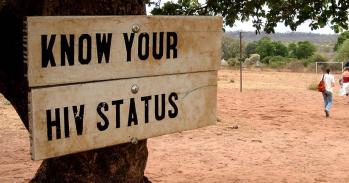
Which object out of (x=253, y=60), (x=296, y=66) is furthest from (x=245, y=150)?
(x=253, y=60)

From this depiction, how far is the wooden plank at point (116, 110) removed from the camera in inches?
74.9

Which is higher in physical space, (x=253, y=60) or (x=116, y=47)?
(x=116, y=47)

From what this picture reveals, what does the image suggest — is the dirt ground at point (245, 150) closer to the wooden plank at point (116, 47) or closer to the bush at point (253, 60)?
the wooden plank at point (116, 47)

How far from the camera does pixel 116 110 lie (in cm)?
214

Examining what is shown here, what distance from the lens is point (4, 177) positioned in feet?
26.7

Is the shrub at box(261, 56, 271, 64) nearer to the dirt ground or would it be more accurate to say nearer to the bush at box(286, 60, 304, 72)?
the bush at box(286, 60, 304, 72)

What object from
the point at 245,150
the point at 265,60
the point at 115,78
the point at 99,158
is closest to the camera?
the point at 115,78

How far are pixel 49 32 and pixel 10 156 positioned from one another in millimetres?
8718

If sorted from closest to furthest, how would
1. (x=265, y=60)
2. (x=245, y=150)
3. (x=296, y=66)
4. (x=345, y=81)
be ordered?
(x=245, y=150) < (x=345, y=81) < (x=296, y=66) < (x=265, y=60)

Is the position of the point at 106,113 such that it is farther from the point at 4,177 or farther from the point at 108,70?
the point at 4,177

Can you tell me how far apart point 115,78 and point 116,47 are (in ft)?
0.45

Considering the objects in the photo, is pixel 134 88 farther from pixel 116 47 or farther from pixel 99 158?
pixel 99 158

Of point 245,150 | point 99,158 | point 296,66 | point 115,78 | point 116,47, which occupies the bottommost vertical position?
point 245,150

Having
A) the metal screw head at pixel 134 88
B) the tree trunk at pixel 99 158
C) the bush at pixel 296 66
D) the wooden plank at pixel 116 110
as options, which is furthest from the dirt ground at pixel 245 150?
the bush at pixel 296 66
